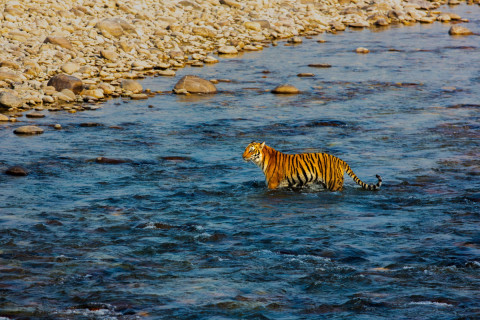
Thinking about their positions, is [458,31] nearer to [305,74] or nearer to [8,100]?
[305,74]

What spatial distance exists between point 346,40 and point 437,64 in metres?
6.21

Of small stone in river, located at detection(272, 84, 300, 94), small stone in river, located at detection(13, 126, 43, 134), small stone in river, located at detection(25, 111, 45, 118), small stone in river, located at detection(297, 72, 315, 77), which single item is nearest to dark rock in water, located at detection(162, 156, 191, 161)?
small stone in river, located at detection(13, 126, 43, 134)

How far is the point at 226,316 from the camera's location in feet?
28.9

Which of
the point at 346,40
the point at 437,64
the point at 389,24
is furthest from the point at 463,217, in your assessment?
the point at 389,24

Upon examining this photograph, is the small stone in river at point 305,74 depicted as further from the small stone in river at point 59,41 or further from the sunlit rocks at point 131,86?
the small stone in river at point 59,41

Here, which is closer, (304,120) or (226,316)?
(226,316)

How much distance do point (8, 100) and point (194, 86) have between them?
5.59 m

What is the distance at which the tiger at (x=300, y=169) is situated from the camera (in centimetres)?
1367

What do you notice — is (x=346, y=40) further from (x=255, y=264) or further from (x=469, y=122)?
(x=255, y=264)

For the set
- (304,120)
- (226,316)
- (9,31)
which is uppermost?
(9,31)

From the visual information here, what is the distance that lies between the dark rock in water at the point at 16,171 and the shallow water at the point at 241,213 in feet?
0.58

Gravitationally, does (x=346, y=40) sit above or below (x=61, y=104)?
above

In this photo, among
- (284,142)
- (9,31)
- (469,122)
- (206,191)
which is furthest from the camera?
(9,31)

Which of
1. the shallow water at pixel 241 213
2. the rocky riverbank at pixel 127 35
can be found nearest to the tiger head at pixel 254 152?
the shallow water at pixel 241 213
